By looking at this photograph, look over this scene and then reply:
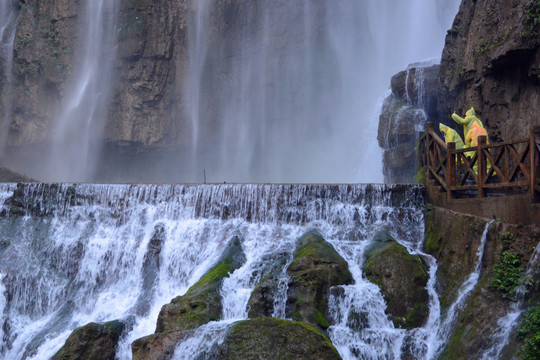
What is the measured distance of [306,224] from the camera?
13.9 m

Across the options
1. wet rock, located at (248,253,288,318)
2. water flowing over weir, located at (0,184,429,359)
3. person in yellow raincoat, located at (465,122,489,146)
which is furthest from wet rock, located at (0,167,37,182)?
person in yellow raincoat, located at (465,122,489,146)

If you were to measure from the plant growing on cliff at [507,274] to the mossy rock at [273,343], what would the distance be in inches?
110

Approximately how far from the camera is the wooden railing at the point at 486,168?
352 inches

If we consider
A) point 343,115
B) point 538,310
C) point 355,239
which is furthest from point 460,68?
point 343,115

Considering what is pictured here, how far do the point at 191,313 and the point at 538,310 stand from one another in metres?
6.15

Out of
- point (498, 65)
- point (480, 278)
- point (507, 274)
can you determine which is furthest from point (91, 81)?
point (507, 274)

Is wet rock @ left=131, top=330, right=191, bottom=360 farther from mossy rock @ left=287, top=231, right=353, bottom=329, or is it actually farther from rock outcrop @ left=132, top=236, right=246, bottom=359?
mossy rock @ left=287, top=231, right=353, bottom=329

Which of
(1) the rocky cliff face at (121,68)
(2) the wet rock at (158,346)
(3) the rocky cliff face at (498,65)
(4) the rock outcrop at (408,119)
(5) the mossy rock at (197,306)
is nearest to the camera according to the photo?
(2) the wet rock at (158,346)

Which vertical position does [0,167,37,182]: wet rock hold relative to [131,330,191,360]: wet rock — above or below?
above

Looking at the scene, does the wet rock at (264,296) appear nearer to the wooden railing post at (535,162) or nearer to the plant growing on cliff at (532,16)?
the wooden railing post at (535,162)

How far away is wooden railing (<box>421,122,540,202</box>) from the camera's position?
8.94 meters

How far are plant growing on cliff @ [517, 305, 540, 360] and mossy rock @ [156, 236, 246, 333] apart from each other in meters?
5.56

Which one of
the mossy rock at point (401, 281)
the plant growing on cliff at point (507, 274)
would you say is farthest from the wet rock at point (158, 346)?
the plant growing on cliff at point (507, 274)

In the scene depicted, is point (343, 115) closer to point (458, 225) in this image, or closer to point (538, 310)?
point (458, 225)
